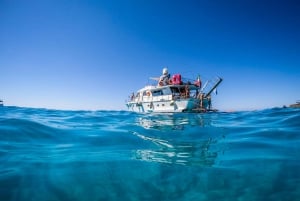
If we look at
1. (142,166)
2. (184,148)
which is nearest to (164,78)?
(184,148)

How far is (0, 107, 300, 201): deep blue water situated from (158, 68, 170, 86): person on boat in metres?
29.0

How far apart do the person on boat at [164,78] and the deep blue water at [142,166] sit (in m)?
29.0

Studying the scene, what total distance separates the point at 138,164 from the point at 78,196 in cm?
167

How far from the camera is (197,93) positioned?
35.0 m

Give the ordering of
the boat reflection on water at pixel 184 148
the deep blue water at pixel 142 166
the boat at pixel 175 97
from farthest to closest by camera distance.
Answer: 1. the boat at pixel 175 97
2. the boat reflection on water at pixel 184 148
3. the deep blue water at pixel 142 166

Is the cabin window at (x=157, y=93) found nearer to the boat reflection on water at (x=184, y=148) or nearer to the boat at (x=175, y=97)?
the boat at (x=175, y=97)

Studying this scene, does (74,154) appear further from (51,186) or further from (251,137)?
(251,137)

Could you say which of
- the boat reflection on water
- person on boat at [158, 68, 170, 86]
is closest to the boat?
person on boat at [158, 68, 170, 86]

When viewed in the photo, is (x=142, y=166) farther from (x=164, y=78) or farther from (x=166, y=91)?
(x=164, y=78)

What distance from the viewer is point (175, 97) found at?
1259 inches

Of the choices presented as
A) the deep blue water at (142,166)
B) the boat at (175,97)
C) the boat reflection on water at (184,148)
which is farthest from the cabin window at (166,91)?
the deep blue water at (142,166)

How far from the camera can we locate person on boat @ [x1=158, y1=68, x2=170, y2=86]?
36.3 metres

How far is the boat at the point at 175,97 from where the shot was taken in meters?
30.9

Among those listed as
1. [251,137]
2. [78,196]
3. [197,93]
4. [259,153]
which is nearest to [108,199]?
[78,196]
